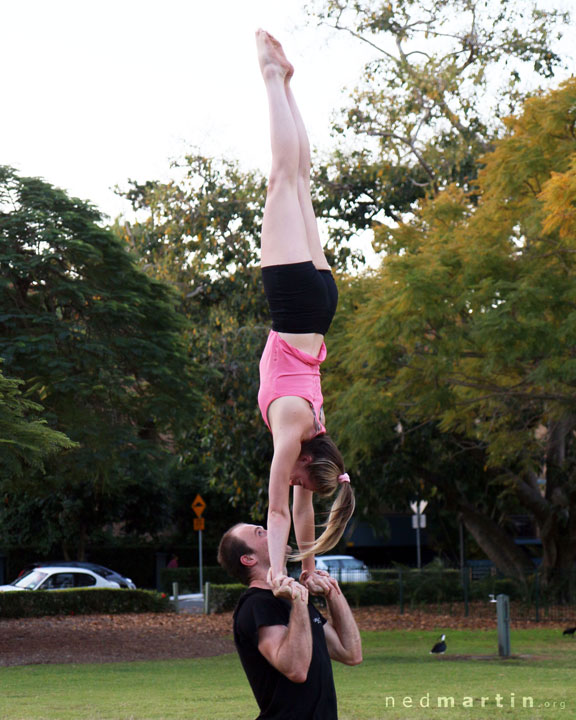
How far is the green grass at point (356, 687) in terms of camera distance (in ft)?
33.5

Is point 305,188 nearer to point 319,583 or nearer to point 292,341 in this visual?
point 292,341

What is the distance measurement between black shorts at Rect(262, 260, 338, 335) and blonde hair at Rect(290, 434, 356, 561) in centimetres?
46

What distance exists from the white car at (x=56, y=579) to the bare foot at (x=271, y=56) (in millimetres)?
22896

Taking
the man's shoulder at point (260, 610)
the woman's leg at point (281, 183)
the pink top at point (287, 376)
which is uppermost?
the woman's leg at point (281, 183)

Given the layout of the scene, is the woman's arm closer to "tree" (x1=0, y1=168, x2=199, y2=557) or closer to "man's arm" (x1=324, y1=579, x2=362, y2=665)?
"man's arm" (x1=324, y1=579, x2=362, y2=665)

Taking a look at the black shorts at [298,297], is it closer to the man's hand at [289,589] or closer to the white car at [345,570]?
the man's hand at [289,589]

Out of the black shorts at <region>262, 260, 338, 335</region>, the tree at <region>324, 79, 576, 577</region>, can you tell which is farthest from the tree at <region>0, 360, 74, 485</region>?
the black shorts at <region>262, 260, 338, 335</region>

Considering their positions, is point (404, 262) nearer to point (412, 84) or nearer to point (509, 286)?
point (509, 286)

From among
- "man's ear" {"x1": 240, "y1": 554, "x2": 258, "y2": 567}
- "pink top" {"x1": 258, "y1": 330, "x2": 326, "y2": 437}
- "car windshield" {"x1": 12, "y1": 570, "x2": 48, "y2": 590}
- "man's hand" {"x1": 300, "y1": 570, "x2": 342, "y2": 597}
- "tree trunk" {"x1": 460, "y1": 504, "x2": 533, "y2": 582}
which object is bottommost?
"car windshield" {"x1": 12, "y1": 570, "x2": 48, "y2": 590}

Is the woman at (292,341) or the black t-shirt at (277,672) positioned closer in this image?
the black t-shirt at (277,672)

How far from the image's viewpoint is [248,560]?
3.89m

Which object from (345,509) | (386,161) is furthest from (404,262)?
(345,509)

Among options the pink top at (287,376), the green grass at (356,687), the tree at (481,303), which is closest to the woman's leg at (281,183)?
the pink top at (287,376)

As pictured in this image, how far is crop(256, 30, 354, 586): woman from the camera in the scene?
388 centimetres
